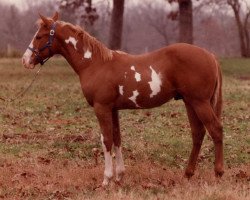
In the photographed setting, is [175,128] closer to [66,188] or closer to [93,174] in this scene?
[93,174]

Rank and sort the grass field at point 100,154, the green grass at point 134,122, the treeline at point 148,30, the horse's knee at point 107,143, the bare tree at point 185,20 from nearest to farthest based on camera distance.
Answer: the grass field at point 100,154 < the horse's knee at point 107,143 < the green grass at point 134,122 < the bare tree at point 185,20 < the treeline at point 148,30

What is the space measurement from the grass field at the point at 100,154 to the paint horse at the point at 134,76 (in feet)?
1.90

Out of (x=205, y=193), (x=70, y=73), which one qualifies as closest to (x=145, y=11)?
(x=70, y=73)

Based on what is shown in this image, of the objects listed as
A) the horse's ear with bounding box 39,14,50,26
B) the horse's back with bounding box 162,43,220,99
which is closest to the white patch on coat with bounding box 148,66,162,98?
the horse's back with bounding box 162,43,220,99

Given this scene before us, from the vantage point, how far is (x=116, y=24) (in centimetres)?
3188

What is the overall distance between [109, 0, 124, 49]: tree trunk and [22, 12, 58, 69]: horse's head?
77.3 feet

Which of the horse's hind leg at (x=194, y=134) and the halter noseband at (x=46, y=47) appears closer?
the halter noseband at (x=46, y=47)

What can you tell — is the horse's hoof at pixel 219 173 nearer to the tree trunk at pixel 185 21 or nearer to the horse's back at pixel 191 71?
the horse's back at pixel 191 71

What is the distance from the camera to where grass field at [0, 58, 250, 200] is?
24.5 ft

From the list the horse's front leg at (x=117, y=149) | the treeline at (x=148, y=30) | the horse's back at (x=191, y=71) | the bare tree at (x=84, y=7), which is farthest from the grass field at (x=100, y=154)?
the treeline at (x=148, y=30)

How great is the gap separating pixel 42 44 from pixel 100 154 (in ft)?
Result: 8.86

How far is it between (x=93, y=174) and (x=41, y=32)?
7.38 ft

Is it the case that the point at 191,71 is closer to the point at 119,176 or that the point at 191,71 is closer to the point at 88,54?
the point at 88,54

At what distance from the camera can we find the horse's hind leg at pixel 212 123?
306 inches
